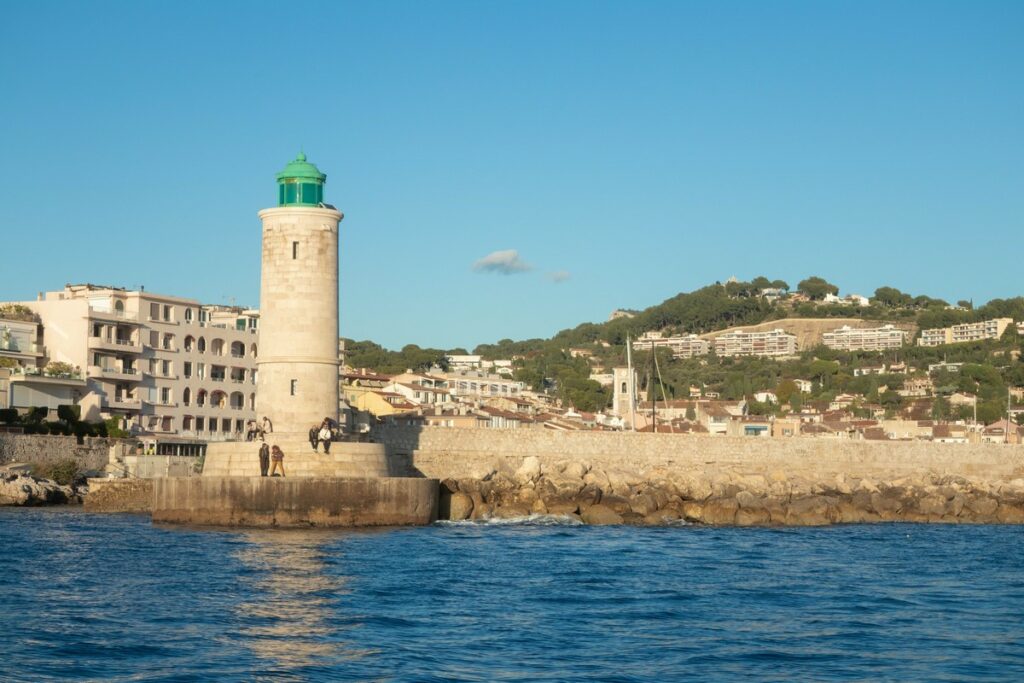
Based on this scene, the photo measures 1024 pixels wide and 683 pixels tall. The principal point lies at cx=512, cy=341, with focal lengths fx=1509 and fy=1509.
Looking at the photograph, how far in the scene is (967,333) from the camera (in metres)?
147

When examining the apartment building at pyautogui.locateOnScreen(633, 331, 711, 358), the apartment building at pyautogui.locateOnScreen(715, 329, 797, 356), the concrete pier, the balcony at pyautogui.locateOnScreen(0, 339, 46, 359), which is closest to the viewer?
the concrete pier

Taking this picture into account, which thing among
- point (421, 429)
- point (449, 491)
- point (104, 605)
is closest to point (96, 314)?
point (421, 429)

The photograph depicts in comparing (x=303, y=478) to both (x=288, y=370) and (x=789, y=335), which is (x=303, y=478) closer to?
(x=288, y=370)

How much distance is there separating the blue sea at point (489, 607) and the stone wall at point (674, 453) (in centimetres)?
1047

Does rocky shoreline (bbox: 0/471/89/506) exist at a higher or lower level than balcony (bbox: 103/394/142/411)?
lower

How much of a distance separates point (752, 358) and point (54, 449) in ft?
371

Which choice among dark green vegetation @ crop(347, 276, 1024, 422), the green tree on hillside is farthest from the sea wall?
the green tree on hillside

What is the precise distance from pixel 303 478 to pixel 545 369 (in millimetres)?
104563

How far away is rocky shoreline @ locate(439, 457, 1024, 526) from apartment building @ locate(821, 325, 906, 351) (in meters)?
110

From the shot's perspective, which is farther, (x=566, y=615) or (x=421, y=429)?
(x=421, y=429)

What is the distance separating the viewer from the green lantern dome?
121ft

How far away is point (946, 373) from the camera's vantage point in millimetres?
122562

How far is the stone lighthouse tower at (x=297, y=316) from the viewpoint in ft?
117

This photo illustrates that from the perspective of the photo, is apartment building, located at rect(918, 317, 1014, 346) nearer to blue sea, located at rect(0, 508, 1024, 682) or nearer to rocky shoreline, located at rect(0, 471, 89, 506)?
rocky shoreline, located at rect(0, 471, 89, 506)
